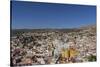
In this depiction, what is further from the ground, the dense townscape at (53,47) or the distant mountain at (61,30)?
the distant mountain at (61,30)

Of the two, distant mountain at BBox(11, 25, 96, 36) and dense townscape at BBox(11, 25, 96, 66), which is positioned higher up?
distant mountain at BBox(11, 25, 96, 36)

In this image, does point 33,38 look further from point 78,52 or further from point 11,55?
point 78,52

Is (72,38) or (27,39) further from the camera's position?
(72,38)

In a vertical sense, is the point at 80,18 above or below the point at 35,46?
above

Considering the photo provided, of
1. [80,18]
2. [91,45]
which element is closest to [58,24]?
[80,18]

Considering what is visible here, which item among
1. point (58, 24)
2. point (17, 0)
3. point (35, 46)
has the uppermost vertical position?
point (17, 0)

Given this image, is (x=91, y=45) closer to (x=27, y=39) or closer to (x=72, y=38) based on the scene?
(x=72, y=38)

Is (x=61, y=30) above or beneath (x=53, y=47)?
above
